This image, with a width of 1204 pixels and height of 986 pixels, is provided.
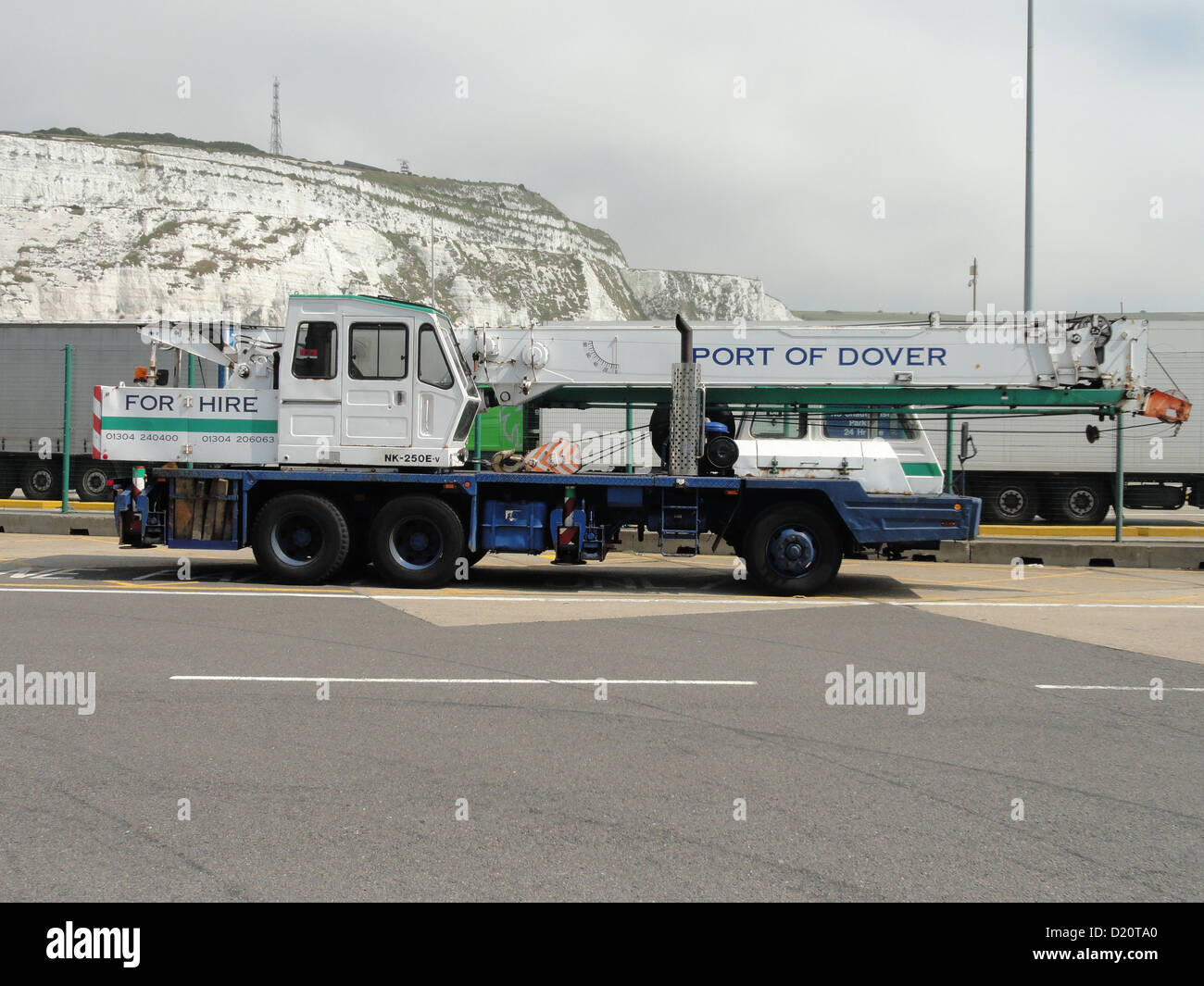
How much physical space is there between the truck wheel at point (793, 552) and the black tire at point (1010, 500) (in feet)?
37.2

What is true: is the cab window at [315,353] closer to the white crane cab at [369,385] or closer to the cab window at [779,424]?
the white crane cab at [369,385]

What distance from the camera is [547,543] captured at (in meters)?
12.6

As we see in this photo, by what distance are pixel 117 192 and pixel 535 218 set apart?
60.0 meters

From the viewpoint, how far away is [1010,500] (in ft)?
72.9

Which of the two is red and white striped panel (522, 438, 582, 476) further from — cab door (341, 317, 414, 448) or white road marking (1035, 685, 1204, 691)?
white road marking (1035, 685, 1204, 691)

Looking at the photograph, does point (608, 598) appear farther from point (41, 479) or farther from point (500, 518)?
point (41, 479)

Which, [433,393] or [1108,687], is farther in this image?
[433,393]

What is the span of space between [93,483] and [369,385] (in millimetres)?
17121

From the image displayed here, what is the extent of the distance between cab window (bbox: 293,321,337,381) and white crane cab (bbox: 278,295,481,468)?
0.03 ft

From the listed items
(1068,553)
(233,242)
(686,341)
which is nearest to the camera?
(686,341)

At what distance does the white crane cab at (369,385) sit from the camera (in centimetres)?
1211

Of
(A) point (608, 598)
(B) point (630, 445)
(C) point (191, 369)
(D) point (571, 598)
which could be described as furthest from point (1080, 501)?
(C) point (191, 369)

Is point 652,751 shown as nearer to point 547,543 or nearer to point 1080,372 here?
point 547,543

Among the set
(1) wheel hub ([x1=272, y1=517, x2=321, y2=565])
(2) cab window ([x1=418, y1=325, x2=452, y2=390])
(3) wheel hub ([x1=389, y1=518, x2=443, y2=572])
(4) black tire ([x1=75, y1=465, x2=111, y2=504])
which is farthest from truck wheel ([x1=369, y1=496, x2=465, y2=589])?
(4) black tire ([x1=75, y1=465, x2=111, y2=504])
